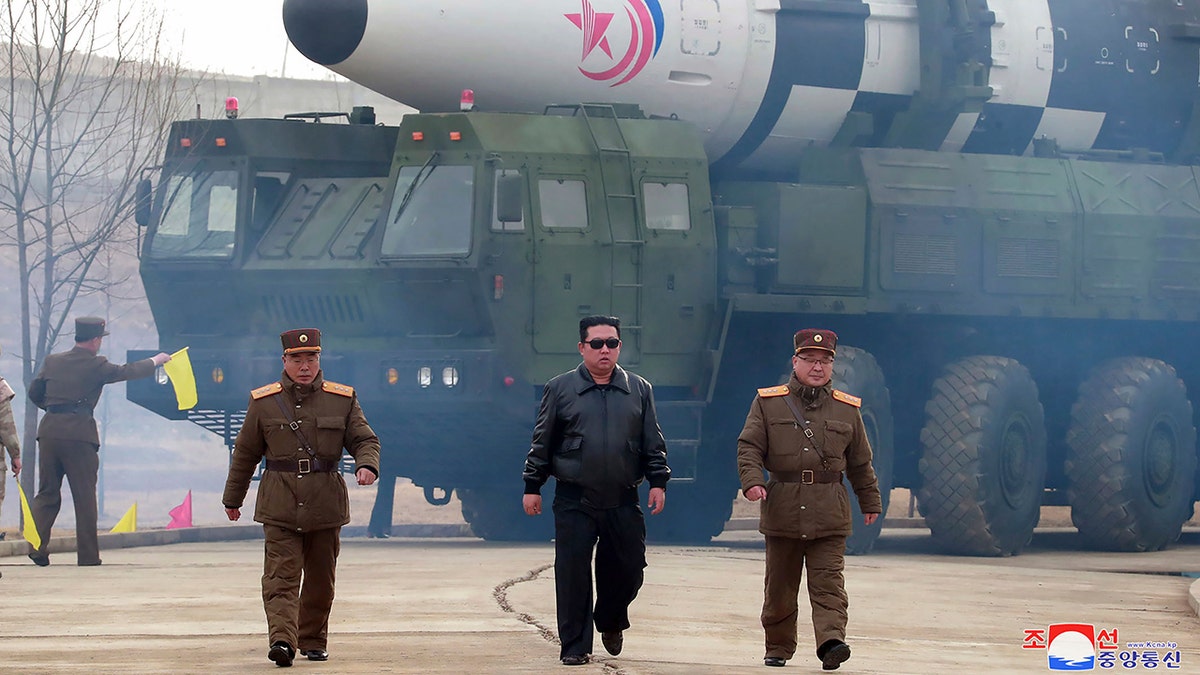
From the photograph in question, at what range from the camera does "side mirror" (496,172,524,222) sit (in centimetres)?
1511

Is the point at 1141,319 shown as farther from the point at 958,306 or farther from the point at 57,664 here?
the point at 57,664

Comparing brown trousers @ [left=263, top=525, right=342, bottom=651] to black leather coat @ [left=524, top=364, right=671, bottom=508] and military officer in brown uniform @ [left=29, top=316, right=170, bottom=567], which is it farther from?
military officer in brown uniform @ [left=29, top=316, right=170, bottom=567]

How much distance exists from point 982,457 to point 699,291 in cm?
266

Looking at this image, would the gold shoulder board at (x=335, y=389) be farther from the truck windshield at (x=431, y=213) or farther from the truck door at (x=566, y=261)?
the truck door at (x=566, y=261)

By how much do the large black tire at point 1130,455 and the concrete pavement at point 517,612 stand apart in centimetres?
126

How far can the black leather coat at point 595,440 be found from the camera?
29.9ft

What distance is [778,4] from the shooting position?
17.2 metres

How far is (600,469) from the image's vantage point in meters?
9.11

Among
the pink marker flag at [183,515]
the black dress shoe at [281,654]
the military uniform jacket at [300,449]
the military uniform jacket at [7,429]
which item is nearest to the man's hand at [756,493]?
the military uniform jacket at [300,449]

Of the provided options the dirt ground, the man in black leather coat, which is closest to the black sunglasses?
the man in black leather coat

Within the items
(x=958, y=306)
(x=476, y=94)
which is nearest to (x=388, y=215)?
(x=476, y=94)

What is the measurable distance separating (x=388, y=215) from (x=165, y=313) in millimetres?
2145

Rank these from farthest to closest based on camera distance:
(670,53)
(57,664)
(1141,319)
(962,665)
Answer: (1141,319), (670,53), (962,665), (57,664)

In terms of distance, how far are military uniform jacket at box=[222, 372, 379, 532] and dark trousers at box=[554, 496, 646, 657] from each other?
2.87 ft
